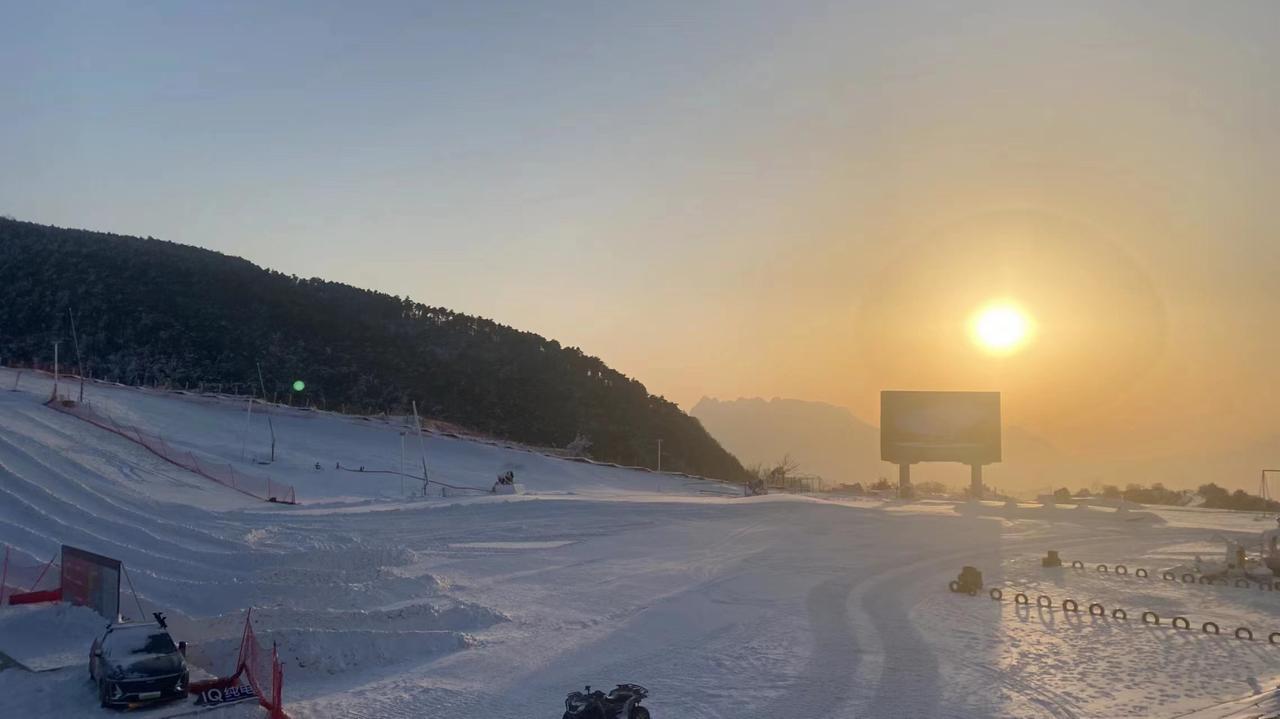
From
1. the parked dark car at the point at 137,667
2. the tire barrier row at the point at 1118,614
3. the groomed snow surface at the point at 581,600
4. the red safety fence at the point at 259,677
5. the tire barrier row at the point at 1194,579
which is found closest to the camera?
the red safety fence at the point at 259,677

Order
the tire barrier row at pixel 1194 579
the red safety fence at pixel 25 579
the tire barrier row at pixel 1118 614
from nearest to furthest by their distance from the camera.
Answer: the red safety fence at pixel 25 579
the tire barrier row at pixel 1118 614
the tire barrier row at pixel 1194 579

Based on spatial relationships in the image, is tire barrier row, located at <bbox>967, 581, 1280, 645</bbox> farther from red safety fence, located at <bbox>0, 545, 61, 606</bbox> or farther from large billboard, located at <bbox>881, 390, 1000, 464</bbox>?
large billboard, located at <bbox>881, 390, 1000, 464</bbox>

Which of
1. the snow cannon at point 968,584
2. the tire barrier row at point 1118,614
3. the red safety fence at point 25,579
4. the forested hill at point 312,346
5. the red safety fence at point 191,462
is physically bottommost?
the tire barrier row at point 1118,614

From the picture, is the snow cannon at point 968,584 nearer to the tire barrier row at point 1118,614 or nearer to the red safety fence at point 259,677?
the tire barrier row at point 1118,614

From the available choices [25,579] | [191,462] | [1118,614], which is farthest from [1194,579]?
[191,462]

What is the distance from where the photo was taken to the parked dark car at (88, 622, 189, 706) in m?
13.8

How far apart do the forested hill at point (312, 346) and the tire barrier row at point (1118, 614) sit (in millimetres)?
49084

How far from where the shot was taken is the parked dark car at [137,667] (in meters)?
13.8

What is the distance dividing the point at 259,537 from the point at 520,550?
7.96 meters

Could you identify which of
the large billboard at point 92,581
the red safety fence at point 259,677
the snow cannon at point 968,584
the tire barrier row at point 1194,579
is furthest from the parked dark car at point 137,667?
the tire barrier row at point 1194,579

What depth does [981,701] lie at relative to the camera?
49.8 feet

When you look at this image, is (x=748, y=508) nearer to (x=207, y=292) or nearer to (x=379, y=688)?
(x=379, y=688)

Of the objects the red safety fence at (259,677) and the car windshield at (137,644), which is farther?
the car windshield at (137,644)

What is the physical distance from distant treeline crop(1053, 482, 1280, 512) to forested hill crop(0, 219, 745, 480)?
30.0m
